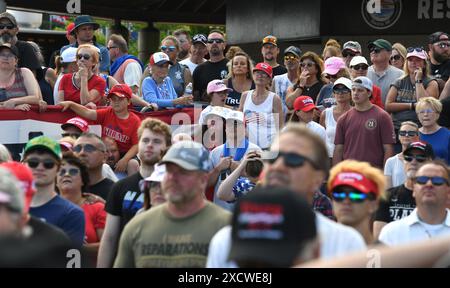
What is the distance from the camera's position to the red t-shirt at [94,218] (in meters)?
8.50

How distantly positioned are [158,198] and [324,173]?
2.62m

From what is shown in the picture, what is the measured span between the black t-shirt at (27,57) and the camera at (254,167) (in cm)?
416

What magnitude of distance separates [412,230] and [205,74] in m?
7.16

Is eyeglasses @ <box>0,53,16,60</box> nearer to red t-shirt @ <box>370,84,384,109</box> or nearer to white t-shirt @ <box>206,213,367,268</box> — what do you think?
red t-shirt @ <box>370,84,384,109</box>

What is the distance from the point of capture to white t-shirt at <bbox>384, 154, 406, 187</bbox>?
409 inches

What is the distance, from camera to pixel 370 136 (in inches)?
449

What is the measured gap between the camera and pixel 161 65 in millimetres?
13555

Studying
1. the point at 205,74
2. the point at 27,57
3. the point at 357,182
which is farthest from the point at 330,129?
the point at 357,182

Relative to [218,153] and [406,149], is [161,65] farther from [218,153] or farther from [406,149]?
[406,149]

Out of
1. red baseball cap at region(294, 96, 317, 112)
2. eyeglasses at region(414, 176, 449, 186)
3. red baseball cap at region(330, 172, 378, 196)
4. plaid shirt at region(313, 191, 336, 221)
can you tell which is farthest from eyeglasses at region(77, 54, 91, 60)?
red baseball cap at region(330, 172, 378, 196)

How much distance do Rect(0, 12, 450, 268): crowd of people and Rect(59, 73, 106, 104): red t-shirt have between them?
0.05 feet

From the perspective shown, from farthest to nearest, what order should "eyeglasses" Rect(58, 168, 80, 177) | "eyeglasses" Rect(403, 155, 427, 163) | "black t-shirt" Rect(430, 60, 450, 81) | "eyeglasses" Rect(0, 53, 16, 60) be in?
"black t-shirt" Rect(430, 60, 450, 81) → "eyeglasses" Rect(0, 53, 16, 60) → "eyeglasses" Rect(403, 155, 427, 163) → "eyeglasses" Rect(58, 168, 80, 177)

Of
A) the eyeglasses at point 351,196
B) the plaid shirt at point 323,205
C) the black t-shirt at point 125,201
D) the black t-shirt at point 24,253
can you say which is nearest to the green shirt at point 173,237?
the eyeglasses at point 351,196
